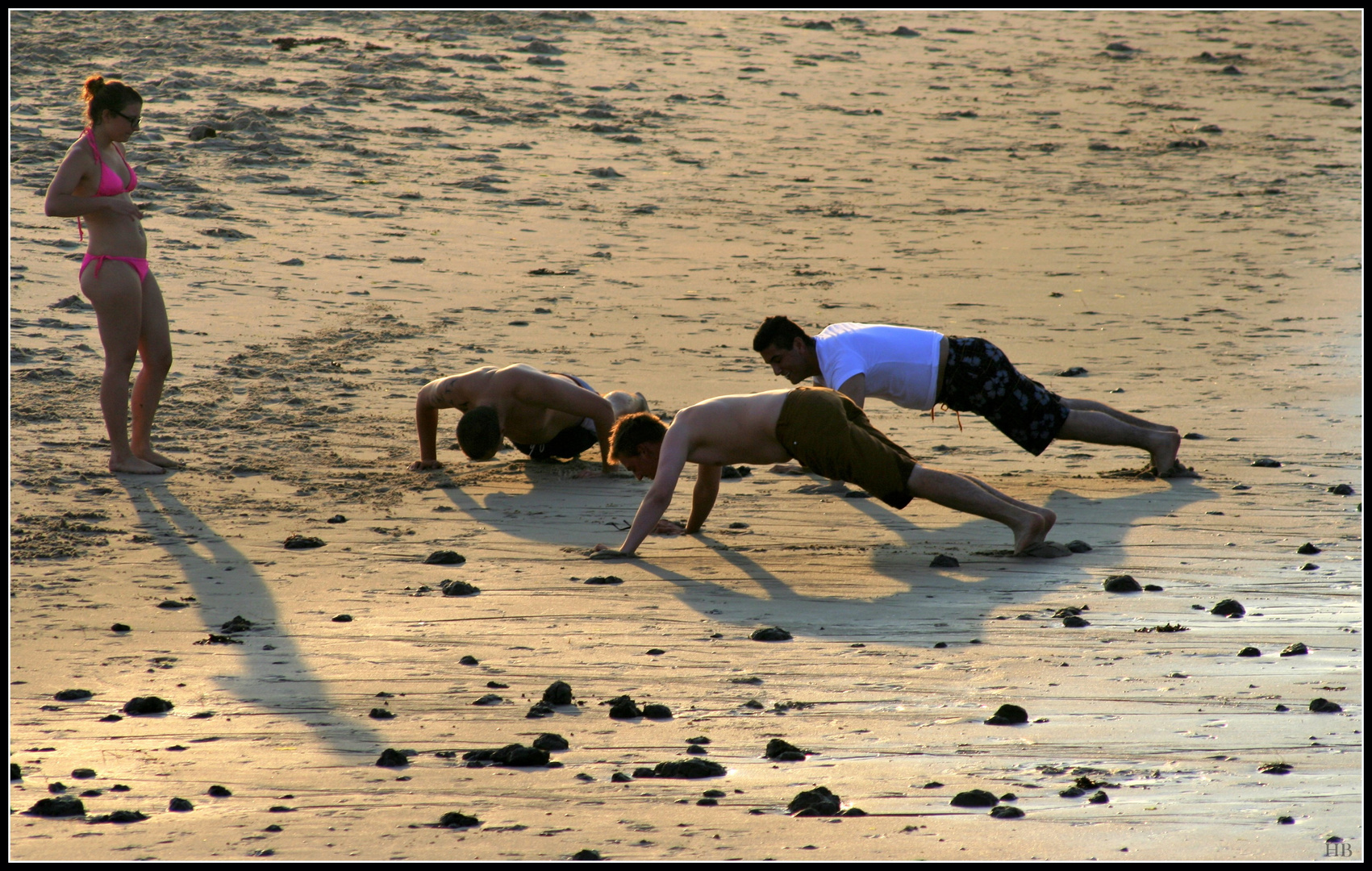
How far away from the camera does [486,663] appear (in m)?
4.32

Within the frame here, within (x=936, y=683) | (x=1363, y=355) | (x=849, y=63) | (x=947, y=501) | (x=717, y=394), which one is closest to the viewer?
(x=936, y=683)

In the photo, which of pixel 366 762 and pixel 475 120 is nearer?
pixel 366 762

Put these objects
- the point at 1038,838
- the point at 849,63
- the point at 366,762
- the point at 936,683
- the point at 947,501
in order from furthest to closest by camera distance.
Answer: the point at 849,63 < the point at 947,501 < the point at 936,683 < the point at 366,762 < the point at 1038,838

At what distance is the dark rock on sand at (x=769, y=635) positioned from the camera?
4547mm

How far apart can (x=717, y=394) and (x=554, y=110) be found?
6618 mm

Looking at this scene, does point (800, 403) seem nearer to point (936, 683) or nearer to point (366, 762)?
point (936, 683)

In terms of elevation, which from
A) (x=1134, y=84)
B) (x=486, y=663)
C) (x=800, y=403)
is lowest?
(x=486, y=663)

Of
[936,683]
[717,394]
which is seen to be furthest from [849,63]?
[936,683]

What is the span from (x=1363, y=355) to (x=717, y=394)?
13.3 ft

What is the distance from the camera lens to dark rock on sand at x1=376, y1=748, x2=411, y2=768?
3.55 m

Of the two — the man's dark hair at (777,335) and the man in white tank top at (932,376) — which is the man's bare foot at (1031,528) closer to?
the man in white tank top at (932,376)

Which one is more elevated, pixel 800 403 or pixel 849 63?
pixel 849 63

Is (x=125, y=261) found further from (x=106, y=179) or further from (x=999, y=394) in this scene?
(x=999, y=394)

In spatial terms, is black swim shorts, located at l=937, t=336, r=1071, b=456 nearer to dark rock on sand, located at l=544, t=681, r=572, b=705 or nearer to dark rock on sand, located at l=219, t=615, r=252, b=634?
dark rock on sand, located at l=544, t=681, r=572, b=705
